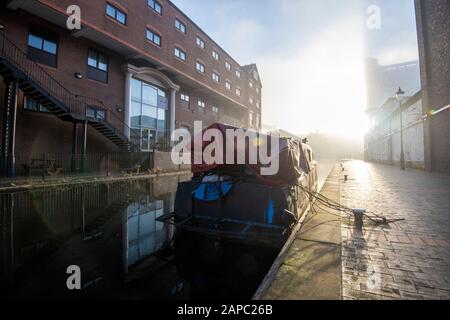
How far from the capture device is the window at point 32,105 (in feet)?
44.6

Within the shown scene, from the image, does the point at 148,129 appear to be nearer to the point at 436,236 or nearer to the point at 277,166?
the point at 277,166

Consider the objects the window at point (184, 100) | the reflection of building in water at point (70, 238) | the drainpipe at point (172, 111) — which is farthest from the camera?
the window at point (184, 100)

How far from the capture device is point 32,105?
1387 cm

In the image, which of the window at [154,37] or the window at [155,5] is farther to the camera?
the window at [155,5]

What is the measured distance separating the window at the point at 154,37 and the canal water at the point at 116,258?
61.0 ft

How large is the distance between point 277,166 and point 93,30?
16935mm

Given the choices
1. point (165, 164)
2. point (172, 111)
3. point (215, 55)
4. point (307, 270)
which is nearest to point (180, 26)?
point (215, 55)

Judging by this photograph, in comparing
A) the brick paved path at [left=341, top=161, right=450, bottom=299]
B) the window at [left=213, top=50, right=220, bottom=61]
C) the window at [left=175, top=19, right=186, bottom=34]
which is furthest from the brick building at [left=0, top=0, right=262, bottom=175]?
the brick paved path at [left=341, top=161, right=450, bottom=299]

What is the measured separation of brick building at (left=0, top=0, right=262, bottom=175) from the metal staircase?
51 mm

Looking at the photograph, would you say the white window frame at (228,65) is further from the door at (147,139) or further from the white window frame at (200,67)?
the door at (147,139)

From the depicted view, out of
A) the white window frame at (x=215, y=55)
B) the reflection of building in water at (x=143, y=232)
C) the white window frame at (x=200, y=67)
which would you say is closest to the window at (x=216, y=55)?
the white window frame at (x=215, y=55)

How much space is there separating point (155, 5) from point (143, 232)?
76.2 ft
